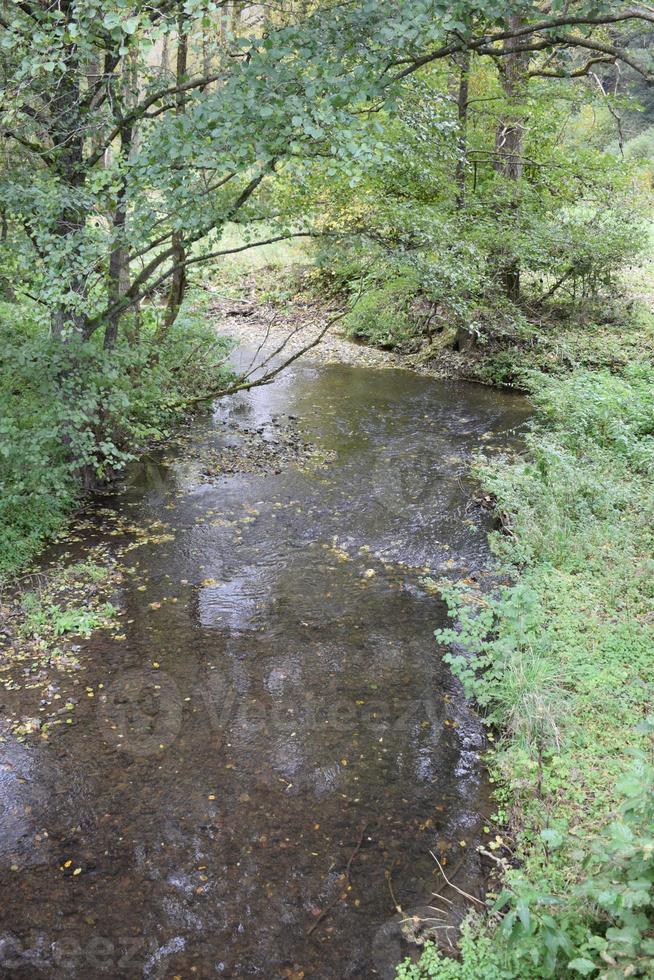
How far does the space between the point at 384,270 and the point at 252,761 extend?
7650 mm

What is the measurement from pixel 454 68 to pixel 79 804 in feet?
40.5

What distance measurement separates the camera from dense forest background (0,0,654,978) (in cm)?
396

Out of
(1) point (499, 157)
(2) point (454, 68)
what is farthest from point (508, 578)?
(1) point (499, 157)

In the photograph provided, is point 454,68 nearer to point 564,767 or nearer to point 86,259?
point 86,259

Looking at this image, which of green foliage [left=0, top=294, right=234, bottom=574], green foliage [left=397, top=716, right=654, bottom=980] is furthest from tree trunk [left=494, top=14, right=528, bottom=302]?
green foliage [left=397, top=716, right=654, bottom=980]

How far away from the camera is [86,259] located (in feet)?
20.2

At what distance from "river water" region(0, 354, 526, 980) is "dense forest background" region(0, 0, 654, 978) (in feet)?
1.46

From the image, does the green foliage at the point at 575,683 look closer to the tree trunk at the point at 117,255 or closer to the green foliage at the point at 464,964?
the green foliage at the point at 464,964

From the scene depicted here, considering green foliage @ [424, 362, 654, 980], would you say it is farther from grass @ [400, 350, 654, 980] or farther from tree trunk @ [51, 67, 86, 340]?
tree trunk @ [51, 67, 86, 340]

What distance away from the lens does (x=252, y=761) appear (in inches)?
192

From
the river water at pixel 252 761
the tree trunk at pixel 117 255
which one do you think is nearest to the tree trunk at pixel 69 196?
the tree trunk at pixel 117 255

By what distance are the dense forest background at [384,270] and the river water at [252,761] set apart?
1.46 ft

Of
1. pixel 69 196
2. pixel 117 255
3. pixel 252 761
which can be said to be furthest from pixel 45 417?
pixel 252 761

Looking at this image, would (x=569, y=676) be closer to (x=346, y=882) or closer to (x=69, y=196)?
(x=346, y=882)
